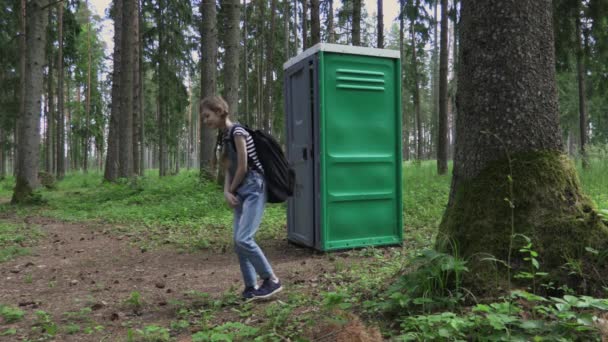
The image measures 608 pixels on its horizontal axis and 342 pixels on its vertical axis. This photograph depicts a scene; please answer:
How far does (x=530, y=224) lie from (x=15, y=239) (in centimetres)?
732

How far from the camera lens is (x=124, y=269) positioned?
5438 millimetres

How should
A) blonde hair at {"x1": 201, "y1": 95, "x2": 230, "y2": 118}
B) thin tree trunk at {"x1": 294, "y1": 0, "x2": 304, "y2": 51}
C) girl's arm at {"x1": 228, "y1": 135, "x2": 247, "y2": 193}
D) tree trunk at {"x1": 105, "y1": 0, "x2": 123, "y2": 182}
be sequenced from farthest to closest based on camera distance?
thin tree trunk at {"x1": 294, "y1": 0, "x2": 304, "y2": 51}, tree trunk at {"x1": 105, "y1": 0, "x2": 123, "y2": 182}, blonde hair at {"x1": 201, "y1": 95, "x2": 230, "y2": 118}, girl's arm at {"x1": 228, "y1": 135, "x2": 247, "y2": 193}

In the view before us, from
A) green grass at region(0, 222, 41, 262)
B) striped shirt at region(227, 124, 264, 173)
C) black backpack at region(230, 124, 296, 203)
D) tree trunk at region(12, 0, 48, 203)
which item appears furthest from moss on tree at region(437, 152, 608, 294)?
tree trunk at region(12, 0, 48, 203)

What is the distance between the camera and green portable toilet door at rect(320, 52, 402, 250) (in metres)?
5.52

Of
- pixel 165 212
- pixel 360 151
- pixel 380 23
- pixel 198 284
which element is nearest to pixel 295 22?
pixel 380 23

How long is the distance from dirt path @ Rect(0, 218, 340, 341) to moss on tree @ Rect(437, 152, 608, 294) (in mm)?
1909

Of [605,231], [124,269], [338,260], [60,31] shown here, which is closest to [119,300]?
[124,269]

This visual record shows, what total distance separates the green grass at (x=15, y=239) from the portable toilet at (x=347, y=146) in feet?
13.1

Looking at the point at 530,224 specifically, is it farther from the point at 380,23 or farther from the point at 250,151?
the point at 380,23

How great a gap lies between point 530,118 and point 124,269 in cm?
474

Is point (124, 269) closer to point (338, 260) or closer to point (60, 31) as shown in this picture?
point (338, 260)

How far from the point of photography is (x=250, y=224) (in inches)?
145

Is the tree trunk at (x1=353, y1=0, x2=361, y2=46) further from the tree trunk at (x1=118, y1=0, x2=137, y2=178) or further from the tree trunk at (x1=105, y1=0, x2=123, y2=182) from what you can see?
the tree trunk at (x1=105, y1=0, x2=123, y2=182)

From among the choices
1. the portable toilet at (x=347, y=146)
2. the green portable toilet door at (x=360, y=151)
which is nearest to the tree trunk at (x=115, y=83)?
the portable toilet at (x=347, y=146)
